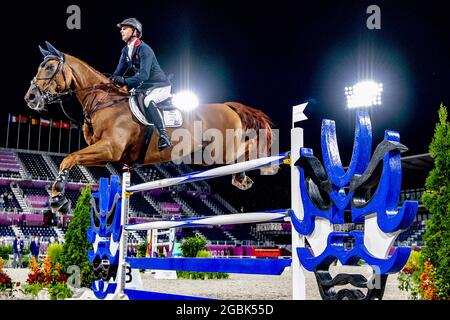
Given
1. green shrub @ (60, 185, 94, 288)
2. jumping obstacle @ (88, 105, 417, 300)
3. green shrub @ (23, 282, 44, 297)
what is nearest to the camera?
jumping obstacle @ (88, 105, 417, 300)

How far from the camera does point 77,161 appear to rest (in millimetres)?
2619

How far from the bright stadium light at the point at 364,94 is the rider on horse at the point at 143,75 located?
1026 centimetres

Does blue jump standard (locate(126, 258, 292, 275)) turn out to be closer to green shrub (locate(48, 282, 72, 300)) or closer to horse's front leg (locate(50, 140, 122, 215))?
horse's front leg (locate(50, 140, 122, 215))

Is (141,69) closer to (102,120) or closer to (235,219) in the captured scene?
(102,120)

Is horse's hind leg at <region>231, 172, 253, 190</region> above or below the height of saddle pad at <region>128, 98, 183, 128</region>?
below

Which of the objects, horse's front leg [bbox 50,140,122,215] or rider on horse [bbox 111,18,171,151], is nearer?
horse's front leg [bbox 50,140,122,215]

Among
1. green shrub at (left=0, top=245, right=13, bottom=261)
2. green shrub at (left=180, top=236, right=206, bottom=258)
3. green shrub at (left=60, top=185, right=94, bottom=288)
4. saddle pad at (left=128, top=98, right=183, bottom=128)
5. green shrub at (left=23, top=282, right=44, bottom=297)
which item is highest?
saddle pad at (left=128, top=98, right=183, bottom=128)

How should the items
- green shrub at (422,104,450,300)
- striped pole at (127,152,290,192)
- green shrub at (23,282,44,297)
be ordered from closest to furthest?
striped pole at (127,152,290,192) < green shrub at (422,104,450,300) < green shrub at (23,282,44,297)

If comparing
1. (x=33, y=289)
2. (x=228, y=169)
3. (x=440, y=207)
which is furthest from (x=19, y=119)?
(x=228, y=169)

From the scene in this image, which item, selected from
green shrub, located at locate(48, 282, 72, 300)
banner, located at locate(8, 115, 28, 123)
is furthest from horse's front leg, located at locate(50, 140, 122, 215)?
banner, located at locate(8, 115, 28, 123)

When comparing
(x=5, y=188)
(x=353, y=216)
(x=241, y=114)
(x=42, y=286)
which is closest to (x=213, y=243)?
(x=5, y=188)

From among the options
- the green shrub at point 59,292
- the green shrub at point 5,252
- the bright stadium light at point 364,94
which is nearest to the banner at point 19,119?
the green shrub at point 5,252

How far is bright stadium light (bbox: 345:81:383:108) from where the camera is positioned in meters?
13.2
